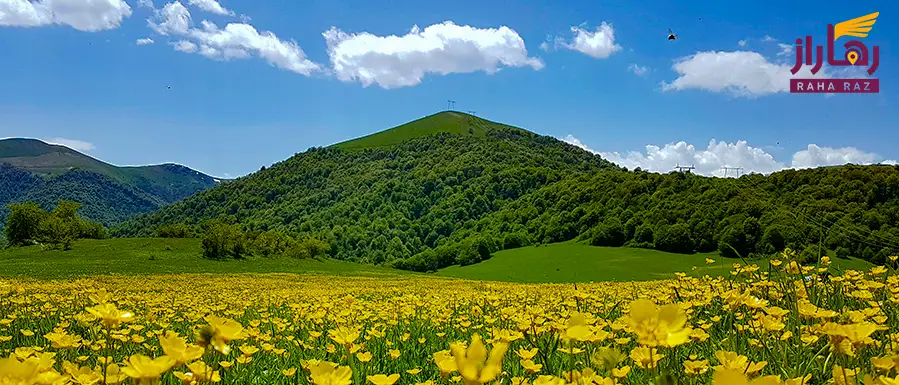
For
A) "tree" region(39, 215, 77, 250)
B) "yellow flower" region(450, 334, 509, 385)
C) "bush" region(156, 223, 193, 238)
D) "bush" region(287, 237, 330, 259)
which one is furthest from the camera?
"bush" region(156, 223, 193, 238)

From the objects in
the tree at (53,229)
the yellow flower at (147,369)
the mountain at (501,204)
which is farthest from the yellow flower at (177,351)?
the tree at (53,229)

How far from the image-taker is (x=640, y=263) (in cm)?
Result: 6094

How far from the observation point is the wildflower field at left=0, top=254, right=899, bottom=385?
1.32 m

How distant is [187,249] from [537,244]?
56879 millimetres

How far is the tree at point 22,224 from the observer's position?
6038 centimetres

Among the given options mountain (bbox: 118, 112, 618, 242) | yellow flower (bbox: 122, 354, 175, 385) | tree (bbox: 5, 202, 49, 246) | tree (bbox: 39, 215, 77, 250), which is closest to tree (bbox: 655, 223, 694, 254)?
mountain (bbox: 118, 112, 618, 242)

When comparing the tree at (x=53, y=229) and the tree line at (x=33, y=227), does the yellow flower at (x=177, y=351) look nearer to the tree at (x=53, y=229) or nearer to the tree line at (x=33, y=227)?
the tree line at (x=33, y=227)

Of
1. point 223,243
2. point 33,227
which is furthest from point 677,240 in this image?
point 33,227

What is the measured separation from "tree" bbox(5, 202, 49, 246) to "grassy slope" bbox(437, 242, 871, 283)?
4602cm

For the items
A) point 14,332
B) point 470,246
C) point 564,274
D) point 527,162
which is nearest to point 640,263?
point 564,274

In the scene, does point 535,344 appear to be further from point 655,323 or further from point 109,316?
point 109,316

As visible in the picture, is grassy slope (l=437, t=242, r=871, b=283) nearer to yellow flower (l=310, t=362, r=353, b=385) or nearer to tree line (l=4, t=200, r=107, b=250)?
tree line (l=4, t=200, r=107, b=250)

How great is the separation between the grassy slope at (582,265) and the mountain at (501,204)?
4385mm

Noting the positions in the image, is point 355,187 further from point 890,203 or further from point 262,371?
point 262,371
